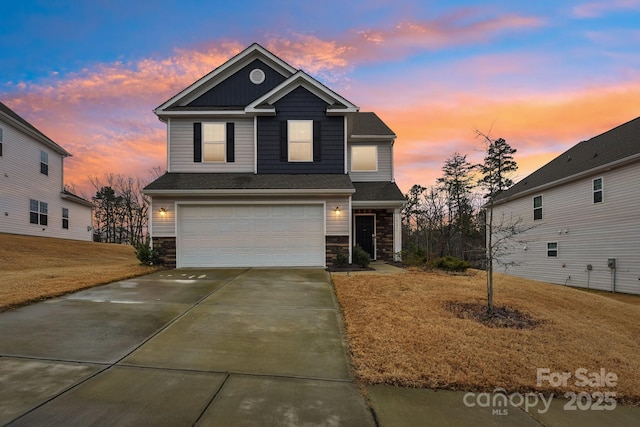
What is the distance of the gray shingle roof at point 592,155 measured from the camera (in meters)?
14.1

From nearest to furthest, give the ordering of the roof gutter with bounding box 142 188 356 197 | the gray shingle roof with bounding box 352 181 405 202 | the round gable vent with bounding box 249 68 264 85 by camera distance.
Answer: the roof gutter with bounding box 142 188 356 197, the gray shingle roof with bounding box 352 181 405 202, the round gable vent with bounding box 249 68 264 85

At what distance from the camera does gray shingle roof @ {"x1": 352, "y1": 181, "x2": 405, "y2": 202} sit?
13.3m

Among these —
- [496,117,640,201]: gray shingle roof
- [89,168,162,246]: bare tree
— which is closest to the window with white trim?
[496,117,640,201]: gray shingle roof

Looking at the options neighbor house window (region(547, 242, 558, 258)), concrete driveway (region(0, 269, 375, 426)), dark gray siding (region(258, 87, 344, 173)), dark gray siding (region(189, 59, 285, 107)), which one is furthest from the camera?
neighbor house window (region(547, 242, 558, 258))

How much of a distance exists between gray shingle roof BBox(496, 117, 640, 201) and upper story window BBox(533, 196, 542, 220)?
731 mm

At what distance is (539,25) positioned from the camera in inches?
439

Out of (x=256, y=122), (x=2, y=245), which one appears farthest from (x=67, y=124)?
(x=256, y=122)

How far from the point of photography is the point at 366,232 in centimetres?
1430

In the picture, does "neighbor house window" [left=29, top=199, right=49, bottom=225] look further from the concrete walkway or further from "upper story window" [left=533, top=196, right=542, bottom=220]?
"upper story window" [left=533, top=196, right=542, bottom=220]

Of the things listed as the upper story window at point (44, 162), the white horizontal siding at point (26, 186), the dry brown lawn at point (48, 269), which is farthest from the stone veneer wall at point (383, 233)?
the upper story window at point (44, 162)

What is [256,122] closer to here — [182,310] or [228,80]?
[228,80]

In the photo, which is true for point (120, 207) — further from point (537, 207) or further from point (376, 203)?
point (537, 207)

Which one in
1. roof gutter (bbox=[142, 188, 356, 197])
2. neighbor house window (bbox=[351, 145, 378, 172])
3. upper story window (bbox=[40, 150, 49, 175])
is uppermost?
upper story window (bbox=[40, 150, 49, 175])

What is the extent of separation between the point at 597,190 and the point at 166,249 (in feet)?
61.6
